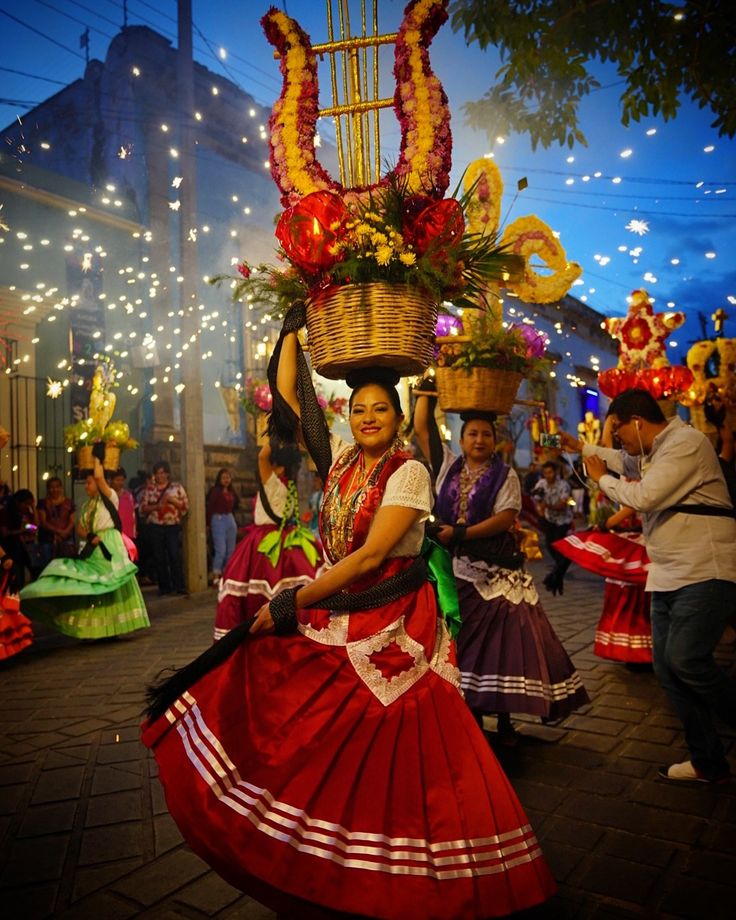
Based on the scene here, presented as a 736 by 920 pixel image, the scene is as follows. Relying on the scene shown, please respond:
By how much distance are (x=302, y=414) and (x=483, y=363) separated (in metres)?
1.81

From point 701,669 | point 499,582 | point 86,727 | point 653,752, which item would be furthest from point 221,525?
point 701,669

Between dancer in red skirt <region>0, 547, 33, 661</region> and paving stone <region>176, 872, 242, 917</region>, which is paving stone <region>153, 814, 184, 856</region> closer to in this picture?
paving stone <region>176, 872, 242, 917</region>

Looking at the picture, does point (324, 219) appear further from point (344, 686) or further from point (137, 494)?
point (137, 494)

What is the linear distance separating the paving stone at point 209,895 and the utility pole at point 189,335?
9.22 m

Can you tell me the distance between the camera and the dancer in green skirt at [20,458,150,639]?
8179mm

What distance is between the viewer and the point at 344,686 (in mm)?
2559

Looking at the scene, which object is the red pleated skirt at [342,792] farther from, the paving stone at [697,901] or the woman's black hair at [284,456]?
the woman's black hair at [284,456]

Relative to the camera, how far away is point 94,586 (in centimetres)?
828

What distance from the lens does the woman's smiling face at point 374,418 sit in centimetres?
285

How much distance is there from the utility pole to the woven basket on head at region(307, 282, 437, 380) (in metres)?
9.09

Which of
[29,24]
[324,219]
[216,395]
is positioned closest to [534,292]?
[324,219]

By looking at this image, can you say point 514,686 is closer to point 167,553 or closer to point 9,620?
point 9,620

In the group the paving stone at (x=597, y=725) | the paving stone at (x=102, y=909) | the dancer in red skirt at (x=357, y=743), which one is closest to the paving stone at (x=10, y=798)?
the paving stone at (x=102, y=909)

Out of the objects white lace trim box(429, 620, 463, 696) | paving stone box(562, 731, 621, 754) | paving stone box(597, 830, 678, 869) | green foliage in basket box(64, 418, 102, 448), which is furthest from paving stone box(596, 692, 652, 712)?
green foliage in basket box(64, 418, 102, 448)
